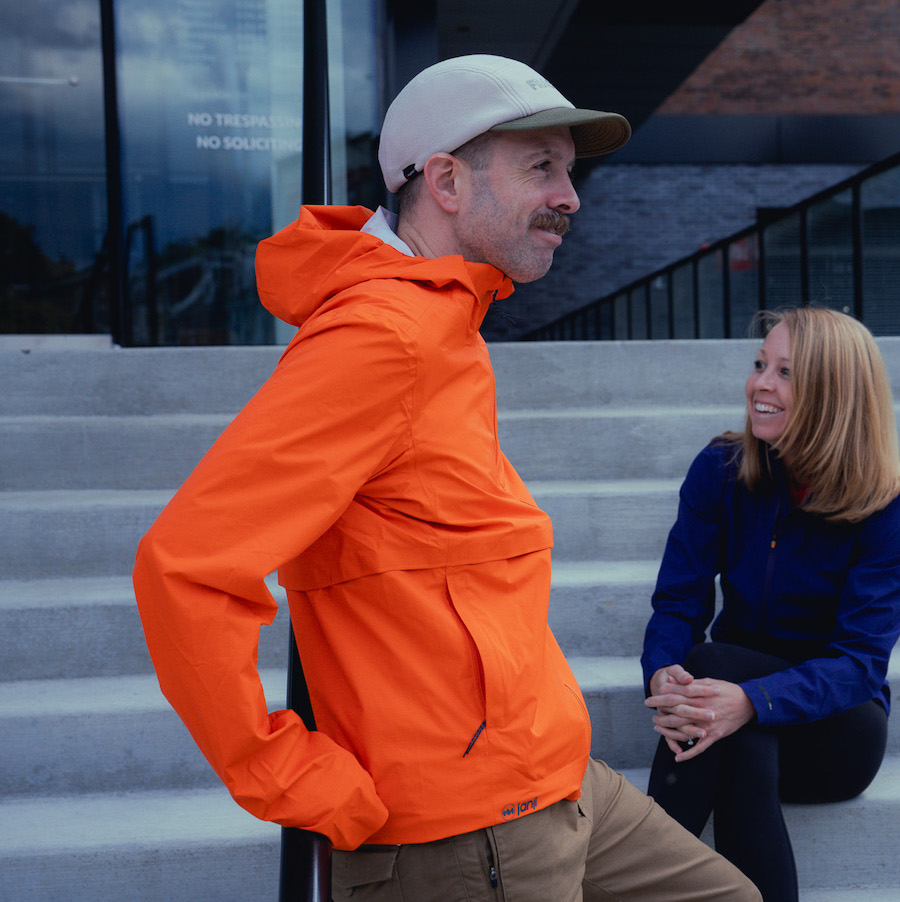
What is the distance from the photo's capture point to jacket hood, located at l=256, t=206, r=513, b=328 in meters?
1.08

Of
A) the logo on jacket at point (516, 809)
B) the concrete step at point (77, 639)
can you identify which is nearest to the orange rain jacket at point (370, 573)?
the logo on jacket at point (516, 809)

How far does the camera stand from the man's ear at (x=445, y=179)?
115 cm

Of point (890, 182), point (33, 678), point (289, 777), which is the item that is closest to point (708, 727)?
point (289, 777)

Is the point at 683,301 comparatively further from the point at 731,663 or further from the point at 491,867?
the point at 491,867

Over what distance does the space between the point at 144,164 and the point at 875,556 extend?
12.7 feet

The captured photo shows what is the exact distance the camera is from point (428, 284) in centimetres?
109

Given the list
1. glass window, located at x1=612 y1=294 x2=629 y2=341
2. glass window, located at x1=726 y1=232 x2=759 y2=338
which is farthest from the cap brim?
glass window, located at x1=612 y1=294 x2=629 y2=341

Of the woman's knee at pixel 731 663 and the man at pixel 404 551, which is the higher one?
the man at pixel 404 551

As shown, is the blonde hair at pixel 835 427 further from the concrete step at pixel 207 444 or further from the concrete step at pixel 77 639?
the concrete step at pixel 77 639

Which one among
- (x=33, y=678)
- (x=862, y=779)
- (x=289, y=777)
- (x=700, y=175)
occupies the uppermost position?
(x=700, y=175)

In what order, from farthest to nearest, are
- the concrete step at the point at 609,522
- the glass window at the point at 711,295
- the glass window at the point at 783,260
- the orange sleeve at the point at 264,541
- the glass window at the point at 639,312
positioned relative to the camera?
the glass window at the point at 639,312
the glass window at the point at 711,295
the glass window at the point at 783,260
the concrete step at the point at 609,522
the orange sleeve at the point at 264,541

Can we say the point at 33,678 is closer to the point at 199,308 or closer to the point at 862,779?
the point at 862,779

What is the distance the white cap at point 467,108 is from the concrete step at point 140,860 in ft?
4.48

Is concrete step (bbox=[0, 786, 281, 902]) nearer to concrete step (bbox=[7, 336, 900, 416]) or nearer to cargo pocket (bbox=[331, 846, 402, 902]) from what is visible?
cargo pocket (bbox=[331, 846, 402, 902])
